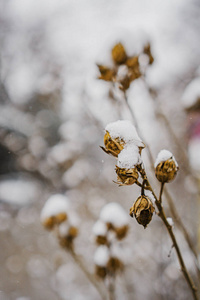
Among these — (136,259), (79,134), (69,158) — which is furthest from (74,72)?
(136,259)

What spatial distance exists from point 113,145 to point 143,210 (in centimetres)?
11

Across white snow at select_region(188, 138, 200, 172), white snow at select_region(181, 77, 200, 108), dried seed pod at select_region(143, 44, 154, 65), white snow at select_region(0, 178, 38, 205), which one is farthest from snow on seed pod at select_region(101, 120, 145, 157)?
white snow at select_region(0, 178, 38, 205)

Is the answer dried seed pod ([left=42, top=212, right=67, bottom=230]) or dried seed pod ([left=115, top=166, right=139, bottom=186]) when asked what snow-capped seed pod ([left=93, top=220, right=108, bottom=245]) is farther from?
dried seed pod ([left=115, top=166, right=139, bottom=186])

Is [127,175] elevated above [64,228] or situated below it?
below

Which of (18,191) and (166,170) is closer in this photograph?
(166,170)

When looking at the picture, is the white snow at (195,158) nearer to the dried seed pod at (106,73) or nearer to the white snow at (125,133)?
the dried seed pod at (106,73)

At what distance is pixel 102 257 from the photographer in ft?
2.82

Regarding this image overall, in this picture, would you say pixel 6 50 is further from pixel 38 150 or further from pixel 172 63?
pixel 172 63

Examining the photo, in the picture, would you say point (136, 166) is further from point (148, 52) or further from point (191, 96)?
point (191, 96)

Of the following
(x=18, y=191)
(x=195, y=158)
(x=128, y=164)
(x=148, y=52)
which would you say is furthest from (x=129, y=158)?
(x=18, y=191)

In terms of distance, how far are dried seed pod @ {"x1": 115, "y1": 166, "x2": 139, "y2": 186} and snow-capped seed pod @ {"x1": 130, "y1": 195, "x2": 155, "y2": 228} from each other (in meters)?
0.04

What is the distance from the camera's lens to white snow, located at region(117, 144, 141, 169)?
14.8 inches

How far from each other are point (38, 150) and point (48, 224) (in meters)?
1.64

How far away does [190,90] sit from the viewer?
1048 mm
